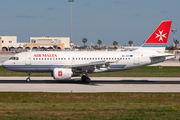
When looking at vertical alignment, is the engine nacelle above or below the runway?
above

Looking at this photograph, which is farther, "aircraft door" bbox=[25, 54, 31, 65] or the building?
the building

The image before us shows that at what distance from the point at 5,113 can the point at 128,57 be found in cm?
2173

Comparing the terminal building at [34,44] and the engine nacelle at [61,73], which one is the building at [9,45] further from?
the engine nacelle at [61,73]

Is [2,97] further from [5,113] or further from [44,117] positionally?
[44,117]

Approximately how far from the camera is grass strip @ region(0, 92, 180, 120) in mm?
14844

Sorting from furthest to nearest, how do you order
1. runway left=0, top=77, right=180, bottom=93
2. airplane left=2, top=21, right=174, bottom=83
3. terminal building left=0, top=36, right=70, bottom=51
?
1. terminal building left=0, top=36, right=70, bottom=51
2. airplane left=2, top=21, right=174, bottom=83
3. runway left=0, top=77, right=180, bottom=93

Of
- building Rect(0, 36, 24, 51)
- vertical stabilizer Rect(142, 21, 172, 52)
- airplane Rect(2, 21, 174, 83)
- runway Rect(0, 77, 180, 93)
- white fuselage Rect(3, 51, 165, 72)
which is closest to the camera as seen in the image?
runway Rect(0, 77, 180, 93)

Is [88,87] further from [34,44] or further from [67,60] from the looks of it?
[34,44]

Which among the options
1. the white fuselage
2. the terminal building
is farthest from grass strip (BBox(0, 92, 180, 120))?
the terminal building

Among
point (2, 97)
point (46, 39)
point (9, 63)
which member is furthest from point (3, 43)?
point (2, 97)

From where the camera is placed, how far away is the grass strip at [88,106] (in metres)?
14.8

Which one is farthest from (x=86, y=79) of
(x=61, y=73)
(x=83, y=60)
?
(x=61, y=73)

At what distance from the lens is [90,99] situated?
69.0 ft

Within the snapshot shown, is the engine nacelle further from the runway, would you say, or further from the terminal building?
the terminal building
